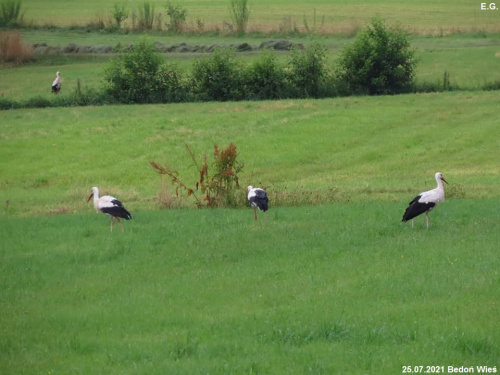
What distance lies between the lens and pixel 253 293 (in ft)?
50.6

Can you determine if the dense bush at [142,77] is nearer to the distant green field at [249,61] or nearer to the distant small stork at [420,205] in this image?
the distant green field at [249,61]

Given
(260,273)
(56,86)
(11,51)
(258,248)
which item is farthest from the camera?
(11,51)

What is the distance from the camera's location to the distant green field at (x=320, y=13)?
89688 mm

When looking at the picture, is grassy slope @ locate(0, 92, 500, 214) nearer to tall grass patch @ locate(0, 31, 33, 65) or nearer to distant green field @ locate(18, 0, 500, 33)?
tall grass patch @ locate(0, 31, 33, 65)

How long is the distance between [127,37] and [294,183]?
53595 millimetres

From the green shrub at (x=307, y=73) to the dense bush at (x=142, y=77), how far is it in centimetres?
774

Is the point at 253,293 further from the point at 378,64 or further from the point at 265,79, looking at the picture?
the point at 378,64

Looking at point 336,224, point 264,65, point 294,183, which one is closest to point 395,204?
point 336,224

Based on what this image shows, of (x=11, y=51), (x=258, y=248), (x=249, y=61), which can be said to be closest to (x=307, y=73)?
(x=249, y=61)

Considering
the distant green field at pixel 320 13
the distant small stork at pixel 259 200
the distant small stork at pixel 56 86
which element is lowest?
the distant small stork at pixel 56 86

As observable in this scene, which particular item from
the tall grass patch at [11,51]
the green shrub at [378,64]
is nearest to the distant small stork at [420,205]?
the green shrub at [378,64]

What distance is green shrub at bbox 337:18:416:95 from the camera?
56812 mm

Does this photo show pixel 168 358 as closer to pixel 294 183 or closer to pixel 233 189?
pixel 233 189

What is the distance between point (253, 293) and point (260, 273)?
4.94 ft
